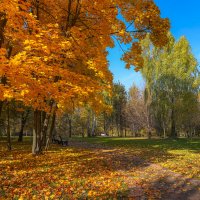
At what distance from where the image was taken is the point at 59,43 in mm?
7844

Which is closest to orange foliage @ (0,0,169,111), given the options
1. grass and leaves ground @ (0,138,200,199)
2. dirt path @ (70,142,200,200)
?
grass and leaves ground @ (0,138,200,199)

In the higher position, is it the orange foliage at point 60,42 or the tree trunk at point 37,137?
the orange foliage at point 60,42

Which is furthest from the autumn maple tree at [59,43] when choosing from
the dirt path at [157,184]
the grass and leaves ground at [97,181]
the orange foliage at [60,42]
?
the dirt path at [157,184]

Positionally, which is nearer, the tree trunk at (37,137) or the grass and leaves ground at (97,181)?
the grass and leaves ground at (97,181)

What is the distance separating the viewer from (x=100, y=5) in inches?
378

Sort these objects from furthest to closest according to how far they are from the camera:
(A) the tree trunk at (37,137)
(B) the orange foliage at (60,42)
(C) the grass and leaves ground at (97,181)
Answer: (A) the tree trunk at (37,137), (B) the orange foliage at (60,42), (C) the grass and leaves ground at (97,181)

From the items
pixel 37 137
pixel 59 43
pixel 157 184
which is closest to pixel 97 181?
pixel 157 184

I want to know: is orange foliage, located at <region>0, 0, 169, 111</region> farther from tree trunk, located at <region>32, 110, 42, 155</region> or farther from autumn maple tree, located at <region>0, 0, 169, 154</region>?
tree trunk, located at <region>32, 110, 42, 155</region>

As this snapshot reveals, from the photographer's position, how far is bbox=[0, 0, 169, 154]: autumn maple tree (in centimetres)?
664

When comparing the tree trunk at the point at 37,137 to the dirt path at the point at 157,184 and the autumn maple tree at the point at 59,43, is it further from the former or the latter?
the dirt path at the point at 157,184

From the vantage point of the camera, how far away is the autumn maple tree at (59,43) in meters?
6.64

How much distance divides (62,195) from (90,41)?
7937 mm

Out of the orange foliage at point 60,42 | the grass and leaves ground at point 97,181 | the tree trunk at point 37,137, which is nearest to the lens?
the grass and leaves ground at point 97,181

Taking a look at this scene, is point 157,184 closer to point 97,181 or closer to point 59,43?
point 97,181
